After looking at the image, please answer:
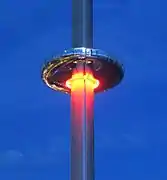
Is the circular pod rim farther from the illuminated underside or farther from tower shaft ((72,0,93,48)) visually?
tower shaft ((72,0,93,48))

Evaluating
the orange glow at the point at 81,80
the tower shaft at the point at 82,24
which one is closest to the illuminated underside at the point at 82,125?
the orange glow at the point at 81,80

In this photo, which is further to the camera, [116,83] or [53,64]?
[116,83]

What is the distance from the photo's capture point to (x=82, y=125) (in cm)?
1947

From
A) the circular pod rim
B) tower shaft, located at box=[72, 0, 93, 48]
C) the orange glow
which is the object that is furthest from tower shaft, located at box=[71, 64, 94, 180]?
tower shaft, located at box=[72, 0, 93, 48]

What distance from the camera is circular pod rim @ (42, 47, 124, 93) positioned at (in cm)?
1939

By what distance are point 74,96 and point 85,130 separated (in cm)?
143

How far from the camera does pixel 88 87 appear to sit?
20.5 m

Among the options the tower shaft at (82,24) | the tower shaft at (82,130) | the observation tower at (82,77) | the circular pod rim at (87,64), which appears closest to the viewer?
the tower shaft at (82,130)

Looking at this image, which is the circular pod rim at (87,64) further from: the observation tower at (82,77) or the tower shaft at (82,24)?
the tower shaft at (82,24)

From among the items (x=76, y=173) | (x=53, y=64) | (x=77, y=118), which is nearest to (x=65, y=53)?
(x=53, y=64)

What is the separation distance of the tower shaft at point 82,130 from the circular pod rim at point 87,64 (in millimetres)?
410

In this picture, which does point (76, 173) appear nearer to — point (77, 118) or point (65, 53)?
point (77, 118)

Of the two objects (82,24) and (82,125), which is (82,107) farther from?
(82,24)

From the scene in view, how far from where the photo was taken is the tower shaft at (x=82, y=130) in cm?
1895
